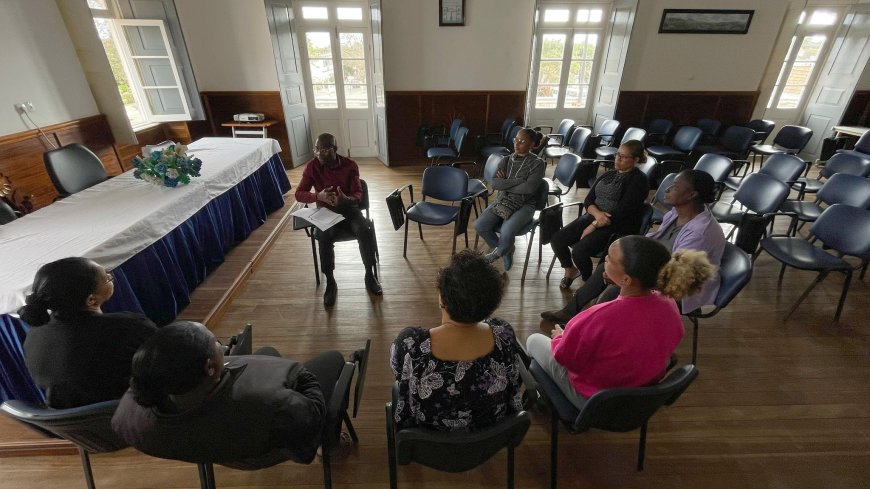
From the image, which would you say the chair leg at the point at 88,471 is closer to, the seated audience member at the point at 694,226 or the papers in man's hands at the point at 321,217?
the papers in man's hands at the point at 321,217

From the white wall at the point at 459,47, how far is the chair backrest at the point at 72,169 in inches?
158

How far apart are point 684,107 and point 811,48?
7.14ft

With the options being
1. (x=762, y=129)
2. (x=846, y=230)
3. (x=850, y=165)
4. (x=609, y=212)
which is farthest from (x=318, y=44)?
(x=762, y=129)

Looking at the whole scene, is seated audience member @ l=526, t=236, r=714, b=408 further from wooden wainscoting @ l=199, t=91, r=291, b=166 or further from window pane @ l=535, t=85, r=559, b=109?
wooden wainscoting @ l=199, t=91, r=291, b=166

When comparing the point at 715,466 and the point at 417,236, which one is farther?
the point at 417,236

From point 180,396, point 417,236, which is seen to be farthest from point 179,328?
point 417,236

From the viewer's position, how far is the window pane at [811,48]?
6.12m

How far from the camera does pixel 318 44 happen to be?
19.6ft

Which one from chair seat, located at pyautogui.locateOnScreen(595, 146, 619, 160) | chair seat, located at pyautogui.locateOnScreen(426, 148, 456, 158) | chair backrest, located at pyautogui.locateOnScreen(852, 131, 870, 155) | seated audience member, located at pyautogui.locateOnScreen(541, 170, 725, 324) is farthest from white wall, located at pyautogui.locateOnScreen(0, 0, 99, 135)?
chair backrest, located at pyautogui.locateOnScreen(852, 131, 870, 155)

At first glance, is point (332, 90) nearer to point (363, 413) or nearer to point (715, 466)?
point (363, 413)

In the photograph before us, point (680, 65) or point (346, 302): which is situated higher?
point (680, 65)

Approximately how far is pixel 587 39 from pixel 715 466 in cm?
633

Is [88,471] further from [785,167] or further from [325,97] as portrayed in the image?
[325,97]

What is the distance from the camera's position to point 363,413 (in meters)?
1.96
